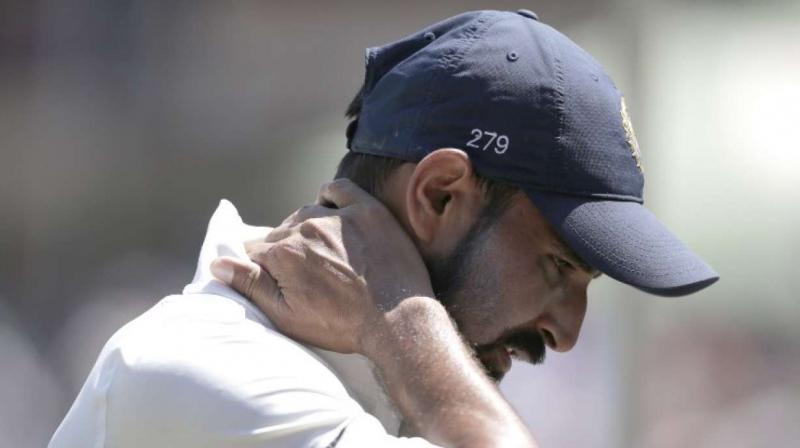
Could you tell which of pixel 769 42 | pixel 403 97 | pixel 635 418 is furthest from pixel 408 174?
pixel 769 42

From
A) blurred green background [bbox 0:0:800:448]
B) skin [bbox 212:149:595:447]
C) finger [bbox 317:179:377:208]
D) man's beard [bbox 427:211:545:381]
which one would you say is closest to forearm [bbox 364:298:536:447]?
skin [bbox 212:149:595:447]

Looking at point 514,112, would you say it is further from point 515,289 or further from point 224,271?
point 224,271

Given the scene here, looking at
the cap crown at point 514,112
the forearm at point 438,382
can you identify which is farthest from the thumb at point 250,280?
the cap crown at point 514,112

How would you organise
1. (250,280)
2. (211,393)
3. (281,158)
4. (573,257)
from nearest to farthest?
1. (211,393)
2. (250,280)
3. (573,257)
4. (281,158)

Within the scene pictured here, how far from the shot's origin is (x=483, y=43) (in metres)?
2.00

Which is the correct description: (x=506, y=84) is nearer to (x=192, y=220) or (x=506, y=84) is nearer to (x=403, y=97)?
(x=403, y=97)

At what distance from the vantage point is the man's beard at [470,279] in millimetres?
1963

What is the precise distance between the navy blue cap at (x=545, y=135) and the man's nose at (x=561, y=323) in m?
0.13

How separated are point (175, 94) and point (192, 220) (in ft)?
1.87

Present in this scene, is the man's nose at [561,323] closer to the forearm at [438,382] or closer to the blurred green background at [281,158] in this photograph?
the forearm at [438,382]

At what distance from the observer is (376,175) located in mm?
2051

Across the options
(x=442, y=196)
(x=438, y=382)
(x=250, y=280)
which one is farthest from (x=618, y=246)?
(x=250, y=280)

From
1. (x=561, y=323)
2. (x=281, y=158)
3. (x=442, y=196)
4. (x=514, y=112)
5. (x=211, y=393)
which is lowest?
(x=281, y=158)

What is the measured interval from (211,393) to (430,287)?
0.39m
